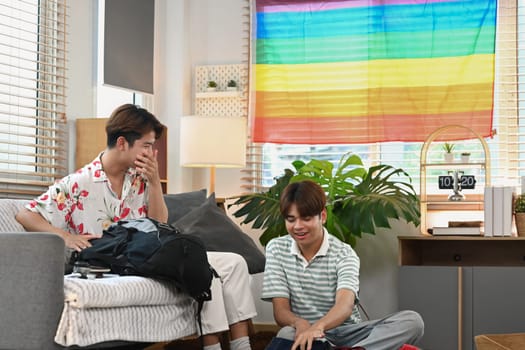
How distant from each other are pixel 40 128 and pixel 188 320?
1.67m

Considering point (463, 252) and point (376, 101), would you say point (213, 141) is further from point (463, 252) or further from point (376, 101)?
point (463, 252)

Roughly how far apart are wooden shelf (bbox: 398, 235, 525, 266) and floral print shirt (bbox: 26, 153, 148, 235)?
1806mm

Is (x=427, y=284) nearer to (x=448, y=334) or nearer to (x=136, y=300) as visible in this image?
(x=448, y=334)

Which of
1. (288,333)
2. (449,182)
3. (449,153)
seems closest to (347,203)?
(449,182)

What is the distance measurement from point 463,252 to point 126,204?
7.36 ft

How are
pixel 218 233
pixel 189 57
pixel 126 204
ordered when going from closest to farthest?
pixel 126 204, pixel 218 233, pixel 189 57

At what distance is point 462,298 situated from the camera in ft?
13.9

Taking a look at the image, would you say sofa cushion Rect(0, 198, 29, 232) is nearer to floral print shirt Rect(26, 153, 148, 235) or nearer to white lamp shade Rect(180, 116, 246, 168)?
floral print shirt Rect(26, 153, 148, 235)

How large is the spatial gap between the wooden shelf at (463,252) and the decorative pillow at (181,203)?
3.80 feet

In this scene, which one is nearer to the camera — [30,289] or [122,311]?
[30,289]

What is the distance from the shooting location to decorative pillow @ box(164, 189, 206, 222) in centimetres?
419

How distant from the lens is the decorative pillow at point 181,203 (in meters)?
4.19

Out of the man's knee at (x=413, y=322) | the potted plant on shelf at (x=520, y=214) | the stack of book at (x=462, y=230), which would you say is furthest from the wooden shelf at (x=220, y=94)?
the man's knee at (x=413, y=322)

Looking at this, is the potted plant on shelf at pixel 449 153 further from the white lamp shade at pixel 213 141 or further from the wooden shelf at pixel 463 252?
the white lamp shade at pixel 213 141
